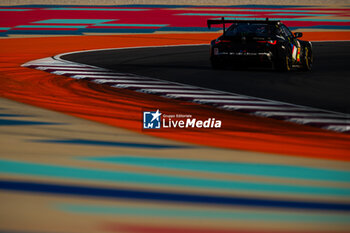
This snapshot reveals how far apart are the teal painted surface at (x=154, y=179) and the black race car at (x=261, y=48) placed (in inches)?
396

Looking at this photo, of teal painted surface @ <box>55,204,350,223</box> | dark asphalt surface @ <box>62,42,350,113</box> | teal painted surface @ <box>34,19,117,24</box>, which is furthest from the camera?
teal painted surface @ <box>34,19,117,24</box>

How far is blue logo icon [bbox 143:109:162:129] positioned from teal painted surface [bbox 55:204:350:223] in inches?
150

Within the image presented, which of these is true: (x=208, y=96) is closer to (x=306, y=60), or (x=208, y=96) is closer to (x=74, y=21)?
(x=306, y=60)

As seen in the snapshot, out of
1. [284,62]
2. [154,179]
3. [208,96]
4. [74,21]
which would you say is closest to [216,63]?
[284,62]

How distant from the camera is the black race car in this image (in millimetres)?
16750

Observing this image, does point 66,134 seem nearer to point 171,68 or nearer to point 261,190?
point 261,190

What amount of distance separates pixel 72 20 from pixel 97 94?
3408 centimetres

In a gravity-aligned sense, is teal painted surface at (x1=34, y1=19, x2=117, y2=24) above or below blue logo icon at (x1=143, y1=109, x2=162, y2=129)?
below

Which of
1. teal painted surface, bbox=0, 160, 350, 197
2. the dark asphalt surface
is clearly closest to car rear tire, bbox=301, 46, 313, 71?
the dark asphalt surface

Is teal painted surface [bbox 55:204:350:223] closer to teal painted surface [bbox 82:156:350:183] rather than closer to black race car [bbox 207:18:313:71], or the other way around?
teal painted surface [bbox 82:156:350:183]

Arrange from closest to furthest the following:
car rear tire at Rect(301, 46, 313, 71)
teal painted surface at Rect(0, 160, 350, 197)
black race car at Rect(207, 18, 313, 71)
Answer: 1. teal painted surface at Rect(0, 160, 350, 197)
2. black race car at Rect(207, 18, 313, 71)
3. car rear tire at Rect(301, 46, 313, 71)

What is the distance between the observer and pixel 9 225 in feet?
17.0

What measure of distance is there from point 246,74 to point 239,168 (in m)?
9.70

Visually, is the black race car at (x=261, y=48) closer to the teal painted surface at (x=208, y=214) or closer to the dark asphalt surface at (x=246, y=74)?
the dark asphalt surface at (x=246, y=74)
